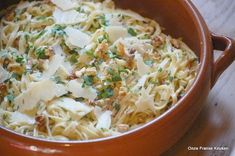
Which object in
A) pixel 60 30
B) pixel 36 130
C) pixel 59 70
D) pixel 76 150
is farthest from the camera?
pixel 60 30

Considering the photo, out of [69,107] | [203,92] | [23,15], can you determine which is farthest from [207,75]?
[23,15]

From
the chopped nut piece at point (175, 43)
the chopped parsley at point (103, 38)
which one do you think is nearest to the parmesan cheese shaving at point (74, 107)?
the chopped parsley at point (103, 38)

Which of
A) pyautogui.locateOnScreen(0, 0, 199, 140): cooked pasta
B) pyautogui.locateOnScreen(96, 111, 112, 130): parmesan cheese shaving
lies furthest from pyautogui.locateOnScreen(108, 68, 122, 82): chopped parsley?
pyautogui.locateOnScreen(96, 111, 112, 130): parmesan cheese shaving

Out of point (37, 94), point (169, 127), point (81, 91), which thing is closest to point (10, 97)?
point (37, 94)

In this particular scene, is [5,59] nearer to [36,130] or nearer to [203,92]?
[36,130]

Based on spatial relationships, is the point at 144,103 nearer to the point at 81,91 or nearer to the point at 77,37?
the point at 81,91

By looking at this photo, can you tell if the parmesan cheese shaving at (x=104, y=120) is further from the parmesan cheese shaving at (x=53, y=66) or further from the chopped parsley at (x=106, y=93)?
the parmesan cheese shaving at (x=53, y=66)
